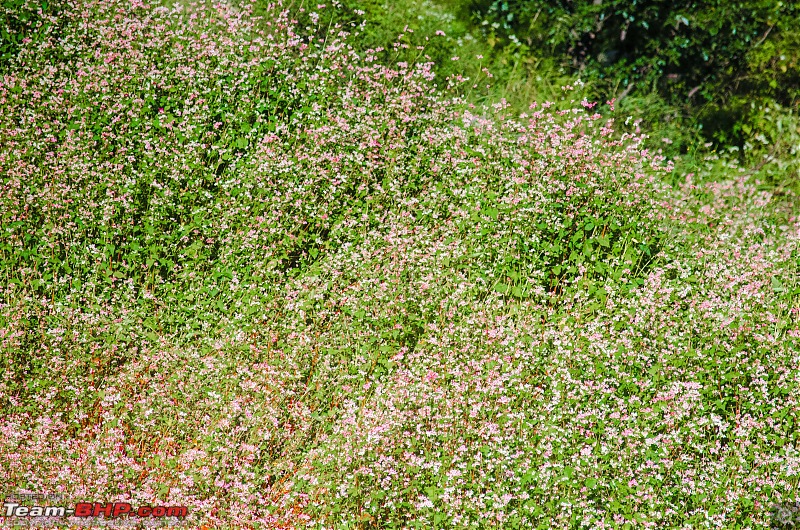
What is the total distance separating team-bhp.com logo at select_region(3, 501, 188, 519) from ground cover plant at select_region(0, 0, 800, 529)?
5 cm

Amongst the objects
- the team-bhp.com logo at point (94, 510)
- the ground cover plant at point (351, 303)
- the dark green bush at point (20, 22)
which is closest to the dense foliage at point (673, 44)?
the ground cover plant at point (351, 303)

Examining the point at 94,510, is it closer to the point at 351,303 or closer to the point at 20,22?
the point at 351,303

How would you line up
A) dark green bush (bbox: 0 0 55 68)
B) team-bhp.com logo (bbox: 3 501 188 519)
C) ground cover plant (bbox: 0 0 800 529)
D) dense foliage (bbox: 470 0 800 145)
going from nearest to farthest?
team-bhp.com logo (bbox: 3 501 188 519)
ground cover plant (bbox: 0 0 800 529)
dark green bush (bbox: 0 0 55 68)
dense foliage (bbox: 470 0 800 145)

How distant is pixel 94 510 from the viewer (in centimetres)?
424

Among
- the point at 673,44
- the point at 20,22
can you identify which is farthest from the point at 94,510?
the point at 673,44

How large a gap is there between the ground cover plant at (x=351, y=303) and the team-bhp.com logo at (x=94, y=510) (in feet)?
0.17

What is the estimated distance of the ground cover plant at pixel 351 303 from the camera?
454 centimetres

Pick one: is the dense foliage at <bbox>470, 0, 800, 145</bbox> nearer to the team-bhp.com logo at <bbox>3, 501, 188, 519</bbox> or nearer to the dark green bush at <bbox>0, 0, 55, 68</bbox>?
the dark green bush at <bbox>0, 0, 55, 68</bbox>

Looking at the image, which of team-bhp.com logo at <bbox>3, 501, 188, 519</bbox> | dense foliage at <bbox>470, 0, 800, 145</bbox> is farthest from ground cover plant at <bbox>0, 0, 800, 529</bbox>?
dense foliage at <bbox>470, 0, 800, 145</bbox>

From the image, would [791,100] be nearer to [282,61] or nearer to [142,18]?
[282,61]

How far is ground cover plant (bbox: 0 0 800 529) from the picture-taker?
4.54m

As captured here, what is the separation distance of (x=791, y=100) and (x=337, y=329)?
8.79 metres

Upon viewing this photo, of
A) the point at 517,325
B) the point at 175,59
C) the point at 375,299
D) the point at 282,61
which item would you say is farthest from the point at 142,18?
the point at 517,325

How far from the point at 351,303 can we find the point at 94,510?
2.21 metres
